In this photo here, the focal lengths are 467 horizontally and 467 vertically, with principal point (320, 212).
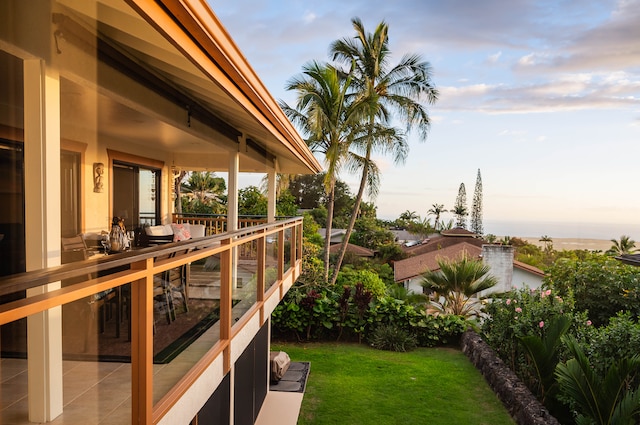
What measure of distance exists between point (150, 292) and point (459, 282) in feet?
51.0

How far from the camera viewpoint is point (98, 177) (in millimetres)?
7887

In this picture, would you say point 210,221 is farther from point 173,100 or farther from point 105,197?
point 173,100

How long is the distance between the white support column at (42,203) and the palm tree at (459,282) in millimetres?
15115

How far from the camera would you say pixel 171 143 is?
9938 mm

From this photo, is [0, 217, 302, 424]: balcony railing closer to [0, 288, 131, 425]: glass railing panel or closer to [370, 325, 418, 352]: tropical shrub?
[0, 288, 131, 425]: glass railing panel

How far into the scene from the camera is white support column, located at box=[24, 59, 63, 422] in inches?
110

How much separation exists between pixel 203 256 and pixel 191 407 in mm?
1093

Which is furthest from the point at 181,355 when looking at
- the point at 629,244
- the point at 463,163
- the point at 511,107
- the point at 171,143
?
the point at 463,163

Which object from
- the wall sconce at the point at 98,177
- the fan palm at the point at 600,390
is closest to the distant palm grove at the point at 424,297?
the fan palm at the point at 600,390

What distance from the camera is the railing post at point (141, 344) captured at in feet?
8.11

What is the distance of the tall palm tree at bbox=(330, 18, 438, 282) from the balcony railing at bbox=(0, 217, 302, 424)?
732 inches

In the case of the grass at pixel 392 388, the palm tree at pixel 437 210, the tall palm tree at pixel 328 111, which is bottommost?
the grass at pixel 392 388

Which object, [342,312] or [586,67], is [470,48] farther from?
[342,312]

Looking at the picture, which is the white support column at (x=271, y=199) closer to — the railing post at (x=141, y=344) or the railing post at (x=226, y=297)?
the railing post at (x=226, y=297)
